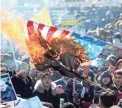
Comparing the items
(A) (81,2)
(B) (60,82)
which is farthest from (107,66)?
(A) (81,2)

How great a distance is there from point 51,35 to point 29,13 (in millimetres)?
9179

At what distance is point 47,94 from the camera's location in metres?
6.30

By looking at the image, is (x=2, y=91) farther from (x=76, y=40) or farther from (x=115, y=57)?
(x=115, y=57)

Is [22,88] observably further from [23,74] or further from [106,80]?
[106,80]

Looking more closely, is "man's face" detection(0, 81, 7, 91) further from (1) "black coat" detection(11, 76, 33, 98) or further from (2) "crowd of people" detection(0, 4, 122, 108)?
(1) "black coat" detection(11, 76, 33, 98)

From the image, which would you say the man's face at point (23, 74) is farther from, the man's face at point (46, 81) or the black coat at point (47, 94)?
the man's face at point (46, 81)

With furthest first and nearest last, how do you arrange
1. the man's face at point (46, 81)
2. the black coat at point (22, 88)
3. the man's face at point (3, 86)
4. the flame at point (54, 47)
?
the black coat at point (22, 88)
the man's face at point (46, 81)
the flame at point (54, 47)
the man's face at point (3, 86)

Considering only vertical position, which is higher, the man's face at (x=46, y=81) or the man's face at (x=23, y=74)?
the man's face at (x=23, y=74)

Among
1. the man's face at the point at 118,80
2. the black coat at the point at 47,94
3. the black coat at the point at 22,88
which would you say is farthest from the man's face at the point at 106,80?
the black coat at the point at 22,88

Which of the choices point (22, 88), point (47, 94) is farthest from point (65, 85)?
point (22, 88)

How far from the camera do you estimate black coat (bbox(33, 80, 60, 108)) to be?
6.28m

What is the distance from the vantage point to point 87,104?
21.4ft

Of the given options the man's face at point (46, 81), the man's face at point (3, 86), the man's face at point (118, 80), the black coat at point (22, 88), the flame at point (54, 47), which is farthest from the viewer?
the man's face at point (118, 80)

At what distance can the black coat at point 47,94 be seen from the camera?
628cm
